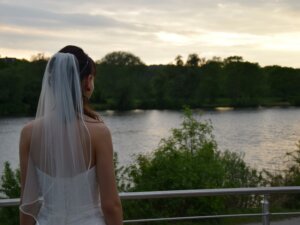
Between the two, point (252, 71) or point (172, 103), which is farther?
point (252, 71)

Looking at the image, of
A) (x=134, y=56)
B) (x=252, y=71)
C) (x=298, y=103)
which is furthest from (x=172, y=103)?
(x=298, y=103)

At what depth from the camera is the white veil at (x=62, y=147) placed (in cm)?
243

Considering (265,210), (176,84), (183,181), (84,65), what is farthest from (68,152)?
(176,84)

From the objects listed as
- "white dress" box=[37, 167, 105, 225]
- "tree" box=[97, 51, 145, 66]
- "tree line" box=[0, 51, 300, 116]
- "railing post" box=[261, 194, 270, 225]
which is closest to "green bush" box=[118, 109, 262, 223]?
"railing post" box=[261, 194, 270, 225]

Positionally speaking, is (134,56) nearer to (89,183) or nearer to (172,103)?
(172,103)

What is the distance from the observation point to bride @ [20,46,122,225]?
7.94 ft

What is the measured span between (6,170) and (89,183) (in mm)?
7585

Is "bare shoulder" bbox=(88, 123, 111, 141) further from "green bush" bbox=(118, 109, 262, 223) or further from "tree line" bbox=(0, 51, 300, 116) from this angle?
"tree line" bbox=(0, 51, 300, 116)

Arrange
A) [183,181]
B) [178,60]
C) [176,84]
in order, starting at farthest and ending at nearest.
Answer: [178,60] < [176,84] < [183,181]

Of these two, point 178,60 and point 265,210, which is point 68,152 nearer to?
point 265,210

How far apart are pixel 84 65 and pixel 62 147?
40 cm

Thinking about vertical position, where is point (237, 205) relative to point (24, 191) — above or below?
below

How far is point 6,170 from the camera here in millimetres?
9617

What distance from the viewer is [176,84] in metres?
81.1
